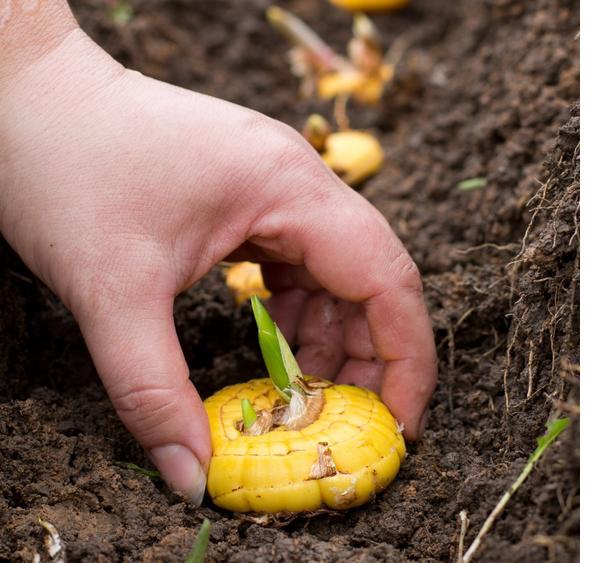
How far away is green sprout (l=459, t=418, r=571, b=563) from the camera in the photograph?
177cm

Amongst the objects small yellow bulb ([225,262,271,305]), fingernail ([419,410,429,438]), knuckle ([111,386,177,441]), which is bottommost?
fingernail ([419,410,429,438])

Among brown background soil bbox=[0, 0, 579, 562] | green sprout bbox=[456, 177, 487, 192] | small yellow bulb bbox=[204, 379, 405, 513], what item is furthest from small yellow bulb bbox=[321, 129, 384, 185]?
small yellow bulb bbox=[204, 379, 405, 513]

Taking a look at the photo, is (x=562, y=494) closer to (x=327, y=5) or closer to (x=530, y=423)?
(x=530, y=423)

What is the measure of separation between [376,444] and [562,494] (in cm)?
47

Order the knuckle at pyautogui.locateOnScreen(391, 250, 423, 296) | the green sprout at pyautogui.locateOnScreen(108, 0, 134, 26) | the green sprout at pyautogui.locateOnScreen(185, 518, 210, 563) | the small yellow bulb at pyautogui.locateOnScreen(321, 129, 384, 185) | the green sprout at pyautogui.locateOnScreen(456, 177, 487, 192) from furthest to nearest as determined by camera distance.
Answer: the green sprout at pyautogui.locateOnScreen(108, 0, 134, 26), the small yellow bulb at pyautogui.locateOnScreen(321, 129, 384, 185), the green sprout at pyautogui.locateOnScreen(456, 177, 487, 192), the knuckle at pyautogui.locateOnScreen(391, 250, 423, 296), the green sprout at pyautogui.locateOnScreen(185, 518, 210, 563)

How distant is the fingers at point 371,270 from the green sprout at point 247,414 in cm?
37

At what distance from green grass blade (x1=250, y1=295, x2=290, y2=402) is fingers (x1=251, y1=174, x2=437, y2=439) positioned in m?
0.18

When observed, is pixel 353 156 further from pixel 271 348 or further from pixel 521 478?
pixel 521 478

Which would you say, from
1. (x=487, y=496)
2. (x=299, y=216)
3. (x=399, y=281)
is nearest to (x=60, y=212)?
(x=299, y=216)

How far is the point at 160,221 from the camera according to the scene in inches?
78.9

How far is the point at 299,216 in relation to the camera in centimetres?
213

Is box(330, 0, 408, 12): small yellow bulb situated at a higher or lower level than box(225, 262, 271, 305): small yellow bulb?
higher

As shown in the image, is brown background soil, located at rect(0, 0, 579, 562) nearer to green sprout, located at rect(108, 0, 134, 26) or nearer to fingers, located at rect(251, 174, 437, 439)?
fingers, located at rect(251, 174, 437, 439)

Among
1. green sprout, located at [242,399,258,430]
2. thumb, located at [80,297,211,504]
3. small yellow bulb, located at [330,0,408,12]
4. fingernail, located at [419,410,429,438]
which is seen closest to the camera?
thumb, located at [80,297,211,504]
